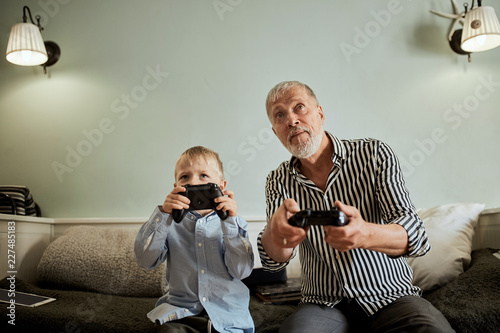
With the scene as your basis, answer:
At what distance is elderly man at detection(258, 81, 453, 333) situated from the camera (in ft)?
3.73

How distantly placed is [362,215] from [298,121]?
426 millimetres

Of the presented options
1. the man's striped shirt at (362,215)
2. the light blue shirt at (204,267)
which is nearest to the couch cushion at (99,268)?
the light blue shirt at (204,267)

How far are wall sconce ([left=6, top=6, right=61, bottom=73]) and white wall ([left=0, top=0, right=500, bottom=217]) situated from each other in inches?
6.3

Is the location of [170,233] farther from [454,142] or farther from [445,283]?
[454,142]

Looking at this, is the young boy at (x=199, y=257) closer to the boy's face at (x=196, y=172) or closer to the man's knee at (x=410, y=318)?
the boy's face at (x=196, y=172)

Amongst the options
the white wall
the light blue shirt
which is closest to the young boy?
the light blue shirt

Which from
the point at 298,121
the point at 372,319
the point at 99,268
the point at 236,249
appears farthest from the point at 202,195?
the point at 99,268

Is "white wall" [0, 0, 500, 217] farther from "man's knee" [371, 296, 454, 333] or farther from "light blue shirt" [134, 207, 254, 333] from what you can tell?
"man's knee" [371, 296, 454, 333]

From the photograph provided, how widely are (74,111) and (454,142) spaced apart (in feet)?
8.26

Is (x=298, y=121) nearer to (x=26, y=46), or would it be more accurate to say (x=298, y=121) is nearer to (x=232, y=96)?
(x=232, y=96)

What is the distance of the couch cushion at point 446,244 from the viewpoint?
5.65 ft

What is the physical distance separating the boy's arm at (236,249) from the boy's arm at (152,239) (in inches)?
8.6

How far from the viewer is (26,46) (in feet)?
7.72

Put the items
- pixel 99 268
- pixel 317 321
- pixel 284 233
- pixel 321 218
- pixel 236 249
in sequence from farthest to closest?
pixel 99 268 → pixel 236 249 → pixel 317 321 → pixel 284 233 → pixel 321 218
